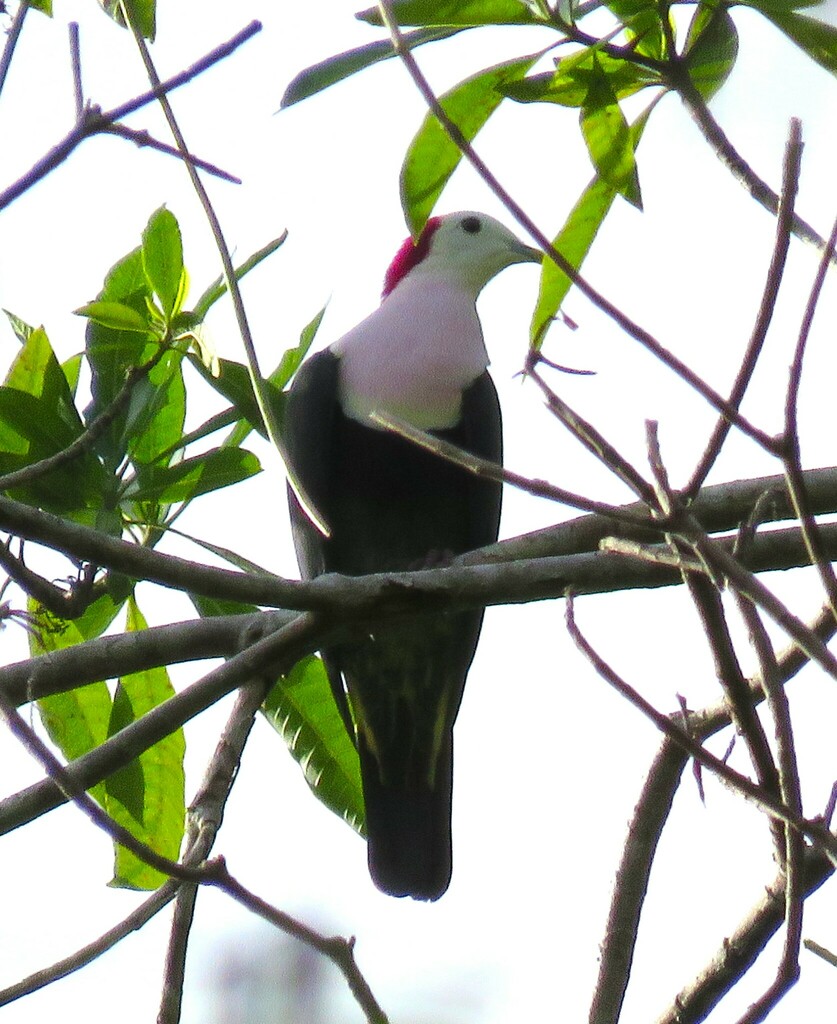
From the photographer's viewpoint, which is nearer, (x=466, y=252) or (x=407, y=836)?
(x=407, y=836)

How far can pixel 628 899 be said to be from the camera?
95.9 inches

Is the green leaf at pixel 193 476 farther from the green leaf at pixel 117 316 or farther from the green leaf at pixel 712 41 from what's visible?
the green leaf at pixel 712 41

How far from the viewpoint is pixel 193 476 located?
268 centimetres

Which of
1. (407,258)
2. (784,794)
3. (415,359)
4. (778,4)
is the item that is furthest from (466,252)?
(784,794)

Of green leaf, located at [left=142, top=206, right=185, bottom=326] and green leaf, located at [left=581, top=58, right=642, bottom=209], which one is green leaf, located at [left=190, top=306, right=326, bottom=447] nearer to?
green leaf, located at [left=142, top=206, right=185, bottom=326]

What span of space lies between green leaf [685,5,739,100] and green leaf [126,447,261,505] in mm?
1010

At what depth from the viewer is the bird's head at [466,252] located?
3965mm

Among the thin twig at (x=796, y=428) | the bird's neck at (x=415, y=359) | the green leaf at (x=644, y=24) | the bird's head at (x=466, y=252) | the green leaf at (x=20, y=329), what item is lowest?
the thin twig at (x=796, y=428)

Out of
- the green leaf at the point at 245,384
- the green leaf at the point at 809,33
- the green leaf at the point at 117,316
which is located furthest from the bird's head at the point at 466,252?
the green leaf at the point at 809,33

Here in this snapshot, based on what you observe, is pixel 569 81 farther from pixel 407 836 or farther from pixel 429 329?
pixel 407 836

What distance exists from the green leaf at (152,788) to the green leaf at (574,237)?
2.95ft

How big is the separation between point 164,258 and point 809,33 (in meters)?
1.13

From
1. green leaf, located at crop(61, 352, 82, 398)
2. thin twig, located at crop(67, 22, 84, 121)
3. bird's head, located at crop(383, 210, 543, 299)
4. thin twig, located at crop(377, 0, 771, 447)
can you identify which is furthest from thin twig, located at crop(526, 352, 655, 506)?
bird's head, located at crop(383, 210, 543, 299)

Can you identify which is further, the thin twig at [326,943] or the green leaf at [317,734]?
the green leaf at [317,734]
